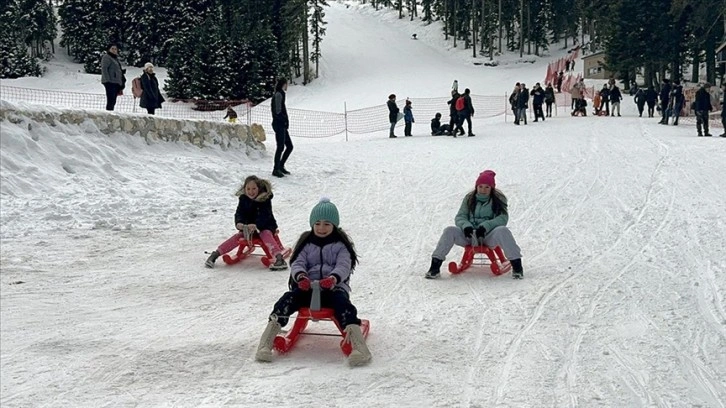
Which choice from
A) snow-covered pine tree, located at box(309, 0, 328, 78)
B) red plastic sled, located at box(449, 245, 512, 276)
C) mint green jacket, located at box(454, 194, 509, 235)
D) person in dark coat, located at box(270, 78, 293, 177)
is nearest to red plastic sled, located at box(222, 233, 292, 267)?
red plastic sled, located at box(449, 245, 512, 276)

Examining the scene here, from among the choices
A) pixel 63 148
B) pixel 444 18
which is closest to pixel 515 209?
pixel 63 148

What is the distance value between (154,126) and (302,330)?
998 cm

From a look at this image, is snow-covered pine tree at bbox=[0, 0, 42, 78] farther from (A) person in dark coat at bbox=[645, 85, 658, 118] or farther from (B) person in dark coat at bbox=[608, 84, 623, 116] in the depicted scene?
(A) person in dark coat at bbox=[645, 85, 658, 118]

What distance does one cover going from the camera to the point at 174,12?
5822cm

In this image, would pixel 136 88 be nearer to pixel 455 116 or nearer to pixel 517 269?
pixel 517 269

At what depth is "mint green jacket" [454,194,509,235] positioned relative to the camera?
7.52 metres

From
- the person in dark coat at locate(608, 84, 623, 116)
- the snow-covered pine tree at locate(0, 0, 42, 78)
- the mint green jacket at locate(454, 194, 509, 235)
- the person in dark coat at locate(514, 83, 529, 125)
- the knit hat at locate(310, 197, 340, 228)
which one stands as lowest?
the mint green jacket at locate(454, 194, 509, 235)

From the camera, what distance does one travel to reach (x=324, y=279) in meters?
5.08

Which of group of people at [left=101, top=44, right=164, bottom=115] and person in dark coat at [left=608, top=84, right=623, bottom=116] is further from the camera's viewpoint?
person in dark coat at [left=608, top=84, right=623, bottom=116]

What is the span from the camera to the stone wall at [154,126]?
11.4m

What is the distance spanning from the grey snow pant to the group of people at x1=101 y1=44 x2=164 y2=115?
32.2ft

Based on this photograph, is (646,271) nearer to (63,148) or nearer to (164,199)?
(164,199)

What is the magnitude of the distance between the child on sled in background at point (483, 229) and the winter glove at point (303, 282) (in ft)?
8.73

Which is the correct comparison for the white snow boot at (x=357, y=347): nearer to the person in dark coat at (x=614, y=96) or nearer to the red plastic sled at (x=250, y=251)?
the red plastic sled at (x=250, y=251)
